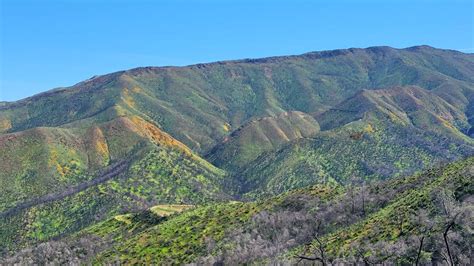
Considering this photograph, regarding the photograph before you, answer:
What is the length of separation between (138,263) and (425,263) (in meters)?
102

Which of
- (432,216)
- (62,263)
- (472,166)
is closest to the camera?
(432,216)

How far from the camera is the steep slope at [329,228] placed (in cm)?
9369

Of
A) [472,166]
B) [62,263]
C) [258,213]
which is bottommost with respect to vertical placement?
[62,263]

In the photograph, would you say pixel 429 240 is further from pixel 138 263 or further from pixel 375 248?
pixel 138 263

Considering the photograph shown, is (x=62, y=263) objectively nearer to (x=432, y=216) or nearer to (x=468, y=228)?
(x=432, y=216)

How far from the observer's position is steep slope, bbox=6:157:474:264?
307 feet

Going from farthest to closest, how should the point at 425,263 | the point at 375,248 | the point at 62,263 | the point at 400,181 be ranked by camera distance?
the point at 62,263 → the point at 400,181 → the point at 375,248 → the point at 425,263

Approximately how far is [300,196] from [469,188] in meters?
72.8

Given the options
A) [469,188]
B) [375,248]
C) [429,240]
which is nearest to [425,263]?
[429,240]

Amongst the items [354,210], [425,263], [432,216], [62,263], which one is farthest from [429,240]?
[62,263]

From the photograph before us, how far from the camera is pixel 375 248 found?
9850cm

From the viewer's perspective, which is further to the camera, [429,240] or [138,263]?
[138,263]

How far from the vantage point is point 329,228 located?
14600 centimetres

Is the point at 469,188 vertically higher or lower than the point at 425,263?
higher
